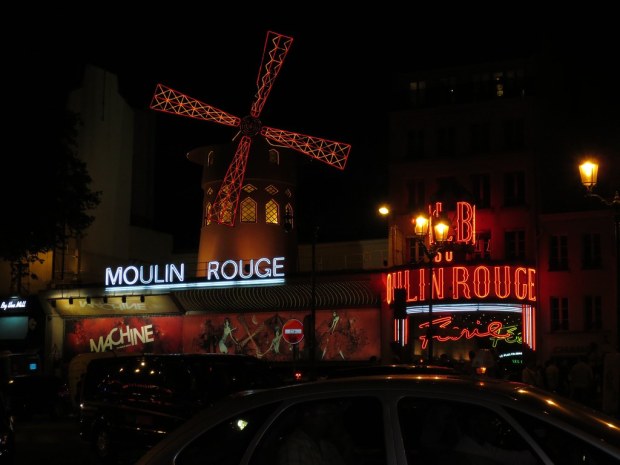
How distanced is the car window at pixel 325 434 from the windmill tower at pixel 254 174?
32523mm

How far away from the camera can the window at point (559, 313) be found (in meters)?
33.0

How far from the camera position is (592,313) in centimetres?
3269

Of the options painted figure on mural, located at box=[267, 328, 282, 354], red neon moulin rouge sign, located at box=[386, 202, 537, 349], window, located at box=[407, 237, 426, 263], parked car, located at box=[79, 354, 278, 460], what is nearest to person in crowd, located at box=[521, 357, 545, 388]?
parked car, located at box=[79, 354, 278, 460]

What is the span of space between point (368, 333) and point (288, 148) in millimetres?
9028

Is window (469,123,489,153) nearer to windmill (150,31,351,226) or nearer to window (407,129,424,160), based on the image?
window (407,129,424,160)

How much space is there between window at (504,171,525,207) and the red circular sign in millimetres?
9626

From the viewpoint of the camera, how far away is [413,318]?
112 ft

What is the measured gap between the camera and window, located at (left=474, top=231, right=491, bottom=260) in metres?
33.7

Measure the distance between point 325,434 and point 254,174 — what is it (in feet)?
111

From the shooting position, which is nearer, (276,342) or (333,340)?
(333,340)

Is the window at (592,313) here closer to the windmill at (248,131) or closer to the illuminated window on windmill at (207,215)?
the windmill at (248,131)

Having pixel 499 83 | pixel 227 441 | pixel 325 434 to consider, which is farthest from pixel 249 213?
pixel 325 434

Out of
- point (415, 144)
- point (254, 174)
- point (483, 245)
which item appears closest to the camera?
point (483, 245)

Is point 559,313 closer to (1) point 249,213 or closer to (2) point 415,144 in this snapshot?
(2) point 415,144
